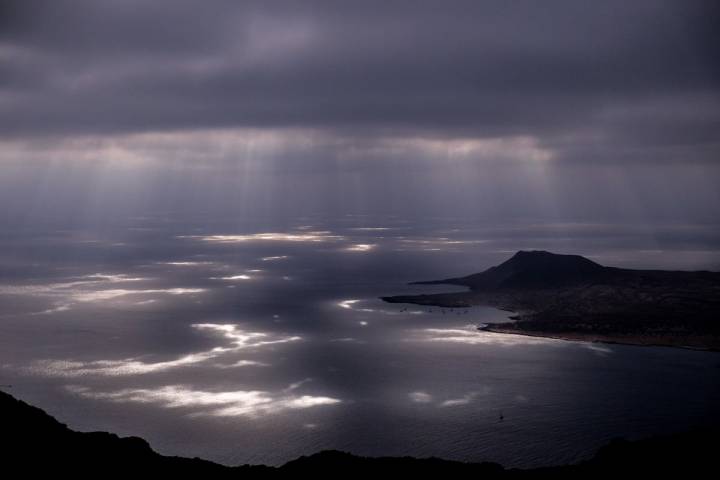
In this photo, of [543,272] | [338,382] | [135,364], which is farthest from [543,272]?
[135,364]

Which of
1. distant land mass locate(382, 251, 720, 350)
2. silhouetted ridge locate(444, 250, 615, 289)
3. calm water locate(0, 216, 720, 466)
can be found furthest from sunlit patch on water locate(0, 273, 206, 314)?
silhouetted ridge locate(444, 250, 615, 289)

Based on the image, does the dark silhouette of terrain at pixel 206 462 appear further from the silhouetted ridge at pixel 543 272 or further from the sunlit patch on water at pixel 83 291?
the silhouetted ridge at pixel 543 272

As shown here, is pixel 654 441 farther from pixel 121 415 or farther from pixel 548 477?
pixel 121 415

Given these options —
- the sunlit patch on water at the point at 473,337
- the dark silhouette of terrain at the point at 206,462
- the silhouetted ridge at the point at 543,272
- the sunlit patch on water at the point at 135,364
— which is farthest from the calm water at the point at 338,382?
the silhouetted ridge at the point at 543,272

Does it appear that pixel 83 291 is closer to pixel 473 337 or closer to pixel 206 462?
pixel 473 337

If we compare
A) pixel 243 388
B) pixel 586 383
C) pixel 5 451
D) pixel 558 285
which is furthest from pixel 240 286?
pixel 5 451

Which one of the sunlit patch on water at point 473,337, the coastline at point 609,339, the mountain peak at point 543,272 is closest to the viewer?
the coastline at point 609,339
